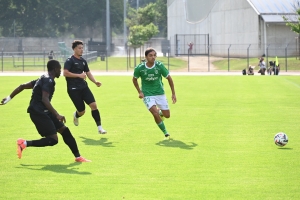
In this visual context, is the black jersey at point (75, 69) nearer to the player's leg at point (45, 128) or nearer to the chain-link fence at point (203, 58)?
the player's leg at point (45, 128)

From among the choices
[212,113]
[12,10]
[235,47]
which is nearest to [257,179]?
[212,113]

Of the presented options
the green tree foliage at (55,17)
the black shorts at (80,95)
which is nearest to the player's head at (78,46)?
the black shorts at (80,95)

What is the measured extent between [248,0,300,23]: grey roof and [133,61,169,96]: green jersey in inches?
1956

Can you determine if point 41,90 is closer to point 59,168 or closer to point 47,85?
point 47,85

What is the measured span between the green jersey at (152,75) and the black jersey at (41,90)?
12.0 feet

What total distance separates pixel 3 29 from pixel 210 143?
3594 inches

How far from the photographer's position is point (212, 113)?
785 inches

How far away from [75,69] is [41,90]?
3.91 m

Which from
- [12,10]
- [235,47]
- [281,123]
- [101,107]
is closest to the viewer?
[281,123]

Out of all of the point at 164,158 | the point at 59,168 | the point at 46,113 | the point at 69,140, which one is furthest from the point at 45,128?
the point at 164,158

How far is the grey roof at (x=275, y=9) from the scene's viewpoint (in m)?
63.7

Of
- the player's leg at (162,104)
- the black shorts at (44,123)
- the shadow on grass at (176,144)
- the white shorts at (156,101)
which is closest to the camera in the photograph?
the black shorts at (44,123)

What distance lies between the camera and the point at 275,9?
65.6 meters

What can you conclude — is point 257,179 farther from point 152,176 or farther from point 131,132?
point 131,132
